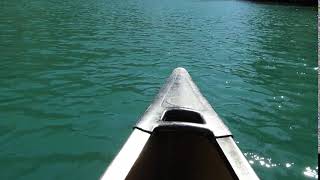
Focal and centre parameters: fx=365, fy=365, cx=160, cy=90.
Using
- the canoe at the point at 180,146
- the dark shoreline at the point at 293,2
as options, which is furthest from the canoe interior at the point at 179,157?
the dark shoreline at the point at 293,2

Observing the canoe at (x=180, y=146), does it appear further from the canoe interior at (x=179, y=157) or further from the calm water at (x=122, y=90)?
the calm water at (x=122, y=90)

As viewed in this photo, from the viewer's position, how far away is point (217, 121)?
5.66 meters

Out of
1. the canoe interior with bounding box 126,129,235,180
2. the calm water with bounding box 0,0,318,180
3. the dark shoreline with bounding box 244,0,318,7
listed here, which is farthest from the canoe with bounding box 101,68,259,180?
the dark shoreline with bounding box 244,0,318,7

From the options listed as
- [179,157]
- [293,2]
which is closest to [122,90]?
[179,157]

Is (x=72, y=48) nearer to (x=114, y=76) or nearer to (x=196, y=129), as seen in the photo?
(x=114, y=76)

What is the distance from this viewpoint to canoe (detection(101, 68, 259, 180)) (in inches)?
185

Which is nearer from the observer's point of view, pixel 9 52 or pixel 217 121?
pixel 217 121

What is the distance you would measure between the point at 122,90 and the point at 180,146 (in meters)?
5.91

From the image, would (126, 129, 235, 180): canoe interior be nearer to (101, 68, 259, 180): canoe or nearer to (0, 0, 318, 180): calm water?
(101, 68, 259, 180): canoe

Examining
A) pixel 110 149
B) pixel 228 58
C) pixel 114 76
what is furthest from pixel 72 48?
pixel 110 149

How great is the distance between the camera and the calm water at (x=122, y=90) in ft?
23.8

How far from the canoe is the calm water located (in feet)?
5.19

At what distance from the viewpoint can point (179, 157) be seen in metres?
5.74

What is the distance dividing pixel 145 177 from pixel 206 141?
1.02 metres
